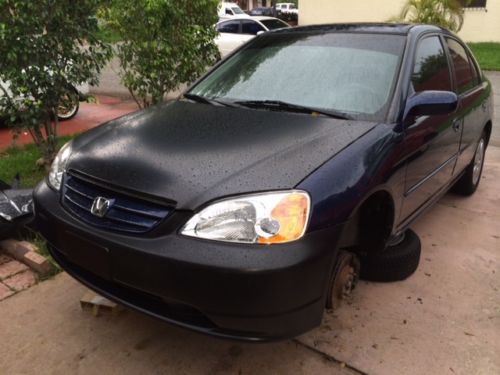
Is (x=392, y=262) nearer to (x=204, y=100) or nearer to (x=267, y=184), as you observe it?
(x=267, y=184)

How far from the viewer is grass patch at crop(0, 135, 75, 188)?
4618mm

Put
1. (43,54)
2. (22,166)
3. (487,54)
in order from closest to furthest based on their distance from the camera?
(43,54) < (22,166) < (487,54)

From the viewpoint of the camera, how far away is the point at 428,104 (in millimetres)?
2635

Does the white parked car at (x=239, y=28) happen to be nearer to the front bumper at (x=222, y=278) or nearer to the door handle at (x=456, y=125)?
the door handle at (x=456, y=125)

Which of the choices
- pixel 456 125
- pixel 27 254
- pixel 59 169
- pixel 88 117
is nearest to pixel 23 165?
pixel 27 254

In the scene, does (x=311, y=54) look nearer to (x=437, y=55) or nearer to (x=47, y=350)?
(x=437, y=55)

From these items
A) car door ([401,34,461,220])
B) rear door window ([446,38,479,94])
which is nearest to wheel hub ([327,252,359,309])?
car door ([401,34,461,220])

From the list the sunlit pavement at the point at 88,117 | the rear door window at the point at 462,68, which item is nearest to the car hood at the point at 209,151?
the rear door window at the point at 462,68

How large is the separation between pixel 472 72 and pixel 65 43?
350cm

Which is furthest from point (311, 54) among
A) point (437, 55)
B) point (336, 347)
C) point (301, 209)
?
point (336, 347)

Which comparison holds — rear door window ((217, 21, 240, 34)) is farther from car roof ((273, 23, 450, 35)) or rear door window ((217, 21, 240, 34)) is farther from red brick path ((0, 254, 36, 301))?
red brick path ((0, 254, 36, 301))

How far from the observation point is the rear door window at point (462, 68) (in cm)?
370

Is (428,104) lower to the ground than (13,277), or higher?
higher

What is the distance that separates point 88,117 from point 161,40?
11.6 feet
